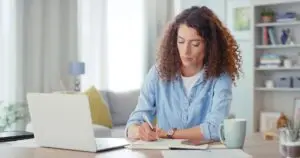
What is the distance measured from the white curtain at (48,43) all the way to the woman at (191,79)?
3.07 m

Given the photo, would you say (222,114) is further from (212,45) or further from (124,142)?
(124,142)

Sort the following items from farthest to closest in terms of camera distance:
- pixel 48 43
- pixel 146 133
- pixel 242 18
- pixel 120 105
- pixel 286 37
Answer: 1. pixel 242 18
2. pixel 120 105
3. pixel 286 37
4. pixel 48 43
5. pixel 146 133

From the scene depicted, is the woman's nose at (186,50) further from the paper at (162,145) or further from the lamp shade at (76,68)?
the lamp shade at (76,68)

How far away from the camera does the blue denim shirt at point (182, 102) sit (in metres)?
1.88

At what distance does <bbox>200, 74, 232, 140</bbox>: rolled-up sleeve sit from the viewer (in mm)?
1775

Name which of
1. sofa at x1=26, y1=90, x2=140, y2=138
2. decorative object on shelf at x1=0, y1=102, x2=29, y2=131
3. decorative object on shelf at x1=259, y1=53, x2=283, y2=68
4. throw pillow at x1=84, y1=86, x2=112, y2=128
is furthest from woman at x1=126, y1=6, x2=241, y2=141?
decorative object on shelf at x1=259, y1=53, x2=283, y2=68

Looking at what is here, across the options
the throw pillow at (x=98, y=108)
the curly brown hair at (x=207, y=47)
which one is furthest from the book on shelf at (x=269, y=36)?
the curly brown hair at (x=207, y=47)

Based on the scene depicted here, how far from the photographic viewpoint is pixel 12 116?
4.42 meters

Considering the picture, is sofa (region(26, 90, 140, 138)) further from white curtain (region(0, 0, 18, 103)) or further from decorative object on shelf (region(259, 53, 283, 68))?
decorative object on shelf (region(259, 53, 283, 68))

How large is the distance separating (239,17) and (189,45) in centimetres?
440

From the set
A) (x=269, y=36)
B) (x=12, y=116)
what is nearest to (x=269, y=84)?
(x=269, y=36)

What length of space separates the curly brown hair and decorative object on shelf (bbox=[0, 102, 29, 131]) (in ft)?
8.97

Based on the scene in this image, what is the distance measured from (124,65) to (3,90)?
1747mm

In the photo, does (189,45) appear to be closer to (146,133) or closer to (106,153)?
(146,133)
